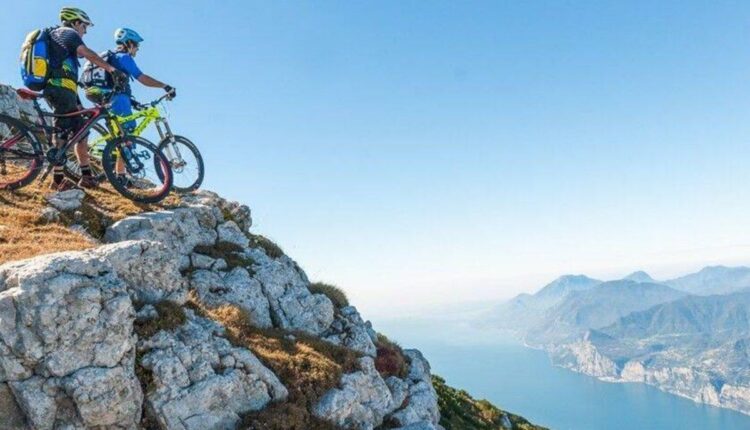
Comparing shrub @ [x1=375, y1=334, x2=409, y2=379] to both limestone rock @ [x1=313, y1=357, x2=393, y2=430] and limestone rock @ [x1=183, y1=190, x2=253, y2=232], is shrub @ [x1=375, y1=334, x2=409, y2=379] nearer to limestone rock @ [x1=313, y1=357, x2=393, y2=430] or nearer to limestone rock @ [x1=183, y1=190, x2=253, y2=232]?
limestone rock @ [x1=313, y1=357, x2=393, y2=430]

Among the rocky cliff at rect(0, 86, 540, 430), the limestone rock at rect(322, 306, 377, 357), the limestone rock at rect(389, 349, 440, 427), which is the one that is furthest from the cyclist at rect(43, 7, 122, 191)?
the limestone rock at rect(389, 349, 440, 427)

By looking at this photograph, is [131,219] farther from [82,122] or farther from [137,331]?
[137,331]

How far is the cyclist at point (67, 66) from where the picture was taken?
12.9 m

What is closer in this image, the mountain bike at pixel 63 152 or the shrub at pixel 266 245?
the mountain bike at pixel 63 152

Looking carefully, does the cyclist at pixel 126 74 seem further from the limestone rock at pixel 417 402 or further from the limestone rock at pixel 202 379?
the limestone rock at pixel 417 402

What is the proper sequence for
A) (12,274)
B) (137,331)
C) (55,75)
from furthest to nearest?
(55,75)
(137,331)
(12,274)

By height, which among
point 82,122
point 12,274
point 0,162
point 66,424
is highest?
point 82,122

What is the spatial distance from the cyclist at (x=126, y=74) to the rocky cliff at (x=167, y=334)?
9.80 ft

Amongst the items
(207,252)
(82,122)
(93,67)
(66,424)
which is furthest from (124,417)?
(93,67)

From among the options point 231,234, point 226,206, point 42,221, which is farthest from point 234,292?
point 226,206

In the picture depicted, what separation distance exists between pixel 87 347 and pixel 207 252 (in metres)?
7.26

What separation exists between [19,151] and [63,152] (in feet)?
3.76

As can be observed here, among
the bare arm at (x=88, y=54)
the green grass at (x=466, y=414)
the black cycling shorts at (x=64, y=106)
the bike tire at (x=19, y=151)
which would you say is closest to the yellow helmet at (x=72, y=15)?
the bare arm at (x=88, y=54)

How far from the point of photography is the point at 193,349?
33.0ft
